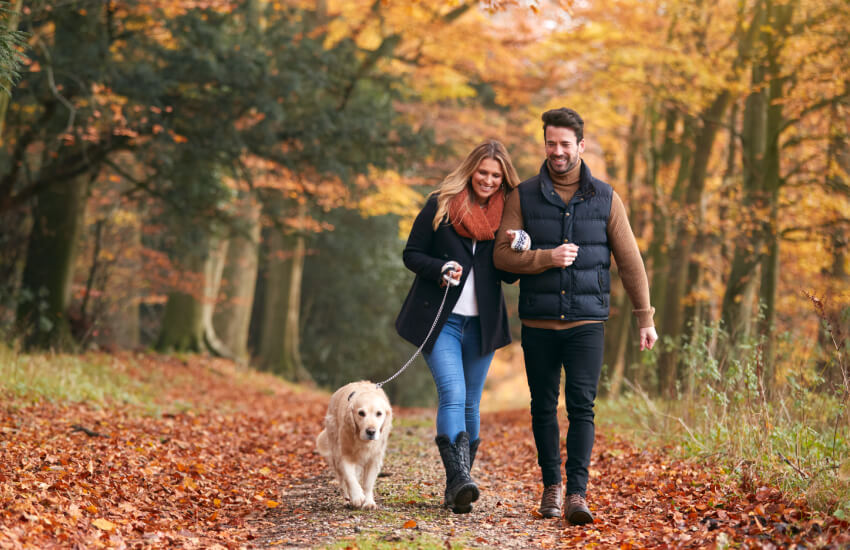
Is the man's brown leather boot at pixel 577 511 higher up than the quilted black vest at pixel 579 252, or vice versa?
the quilted black vest at pixel 579 252

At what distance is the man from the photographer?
15.5 ft

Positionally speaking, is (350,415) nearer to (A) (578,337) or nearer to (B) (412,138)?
(A) (578,337)

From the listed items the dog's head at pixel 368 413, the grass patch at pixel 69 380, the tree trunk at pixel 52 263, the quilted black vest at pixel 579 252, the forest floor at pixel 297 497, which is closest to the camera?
the forest floor at pixel 297 497

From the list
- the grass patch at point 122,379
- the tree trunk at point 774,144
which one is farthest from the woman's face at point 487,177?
the tree trunk at point 774,144

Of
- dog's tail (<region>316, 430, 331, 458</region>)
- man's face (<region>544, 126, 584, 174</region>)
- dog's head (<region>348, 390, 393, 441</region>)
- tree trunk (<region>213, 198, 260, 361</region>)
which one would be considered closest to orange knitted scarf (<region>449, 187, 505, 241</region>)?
man's face (<region>544, 126, 584, 174</region>)

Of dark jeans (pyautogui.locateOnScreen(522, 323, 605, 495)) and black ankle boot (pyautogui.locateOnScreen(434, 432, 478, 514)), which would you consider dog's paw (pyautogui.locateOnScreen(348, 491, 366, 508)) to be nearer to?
black ankle boot (pyautogui.locateOnScreen(434, 432, 478, 514))

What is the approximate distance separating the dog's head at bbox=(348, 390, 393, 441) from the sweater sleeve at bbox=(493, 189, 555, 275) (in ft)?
3.82

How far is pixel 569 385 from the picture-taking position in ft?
15.7

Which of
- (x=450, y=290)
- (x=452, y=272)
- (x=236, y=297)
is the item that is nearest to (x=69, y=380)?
(x=450, y=290)

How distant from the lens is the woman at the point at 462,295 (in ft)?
16.3

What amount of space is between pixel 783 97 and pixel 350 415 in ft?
29.5

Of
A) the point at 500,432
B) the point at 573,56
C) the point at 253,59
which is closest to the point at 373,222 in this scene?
the point at 573,56

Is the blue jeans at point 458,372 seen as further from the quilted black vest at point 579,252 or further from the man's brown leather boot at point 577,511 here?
the man's brown leather boot at point 577,511

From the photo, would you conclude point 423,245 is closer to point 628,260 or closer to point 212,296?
point 628,260
